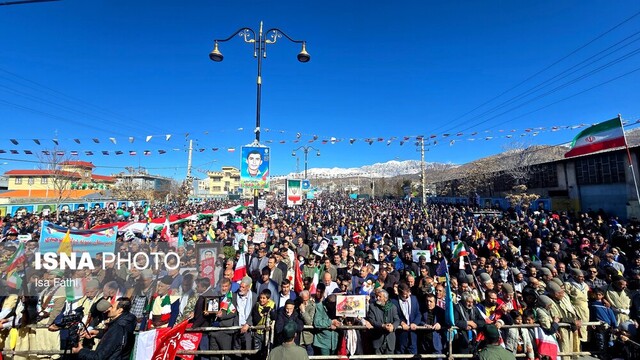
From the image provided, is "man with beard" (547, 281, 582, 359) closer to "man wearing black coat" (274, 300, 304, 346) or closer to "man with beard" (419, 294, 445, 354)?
"man with beard" (419, 294, 445, 354)

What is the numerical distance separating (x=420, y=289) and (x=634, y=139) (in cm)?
7078

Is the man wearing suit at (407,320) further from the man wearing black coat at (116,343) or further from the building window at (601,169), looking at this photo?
the building window at (601,169)

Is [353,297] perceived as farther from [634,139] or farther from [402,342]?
[634,139]

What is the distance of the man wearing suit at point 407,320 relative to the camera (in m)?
4.90

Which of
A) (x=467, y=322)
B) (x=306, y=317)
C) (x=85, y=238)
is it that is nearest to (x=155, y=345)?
(x=306, y=317)

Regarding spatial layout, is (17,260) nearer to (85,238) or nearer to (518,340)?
(85,238)

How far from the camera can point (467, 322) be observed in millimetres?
4656

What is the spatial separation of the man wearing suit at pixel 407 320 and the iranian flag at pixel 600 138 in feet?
29.9

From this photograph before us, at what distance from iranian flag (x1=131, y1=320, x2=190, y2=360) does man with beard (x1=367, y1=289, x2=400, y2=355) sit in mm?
3044

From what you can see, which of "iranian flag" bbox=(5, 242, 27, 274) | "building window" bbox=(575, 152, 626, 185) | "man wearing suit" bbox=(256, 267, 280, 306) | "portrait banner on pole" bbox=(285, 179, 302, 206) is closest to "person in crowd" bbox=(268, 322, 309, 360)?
"man wearing suit" bbox=(256, 267, 280, 306)

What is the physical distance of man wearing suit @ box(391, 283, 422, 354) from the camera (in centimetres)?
490

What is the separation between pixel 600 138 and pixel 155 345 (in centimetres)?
1380

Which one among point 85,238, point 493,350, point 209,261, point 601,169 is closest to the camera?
point 493,350

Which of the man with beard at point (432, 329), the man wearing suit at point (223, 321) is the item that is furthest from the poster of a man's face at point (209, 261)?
the man with beard at point (432, 329)
